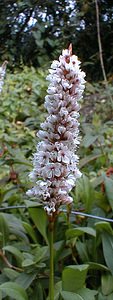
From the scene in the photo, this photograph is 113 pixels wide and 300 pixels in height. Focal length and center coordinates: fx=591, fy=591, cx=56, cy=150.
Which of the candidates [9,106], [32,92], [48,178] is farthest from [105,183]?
[32,92]

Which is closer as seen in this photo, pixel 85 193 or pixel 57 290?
pixel 57 290

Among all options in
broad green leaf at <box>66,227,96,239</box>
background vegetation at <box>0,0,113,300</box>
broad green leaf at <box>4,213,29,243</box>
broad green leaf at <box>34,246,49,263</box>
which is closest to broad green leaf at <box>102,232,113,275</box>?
background vegetation at <box>0,0,113,300</box>

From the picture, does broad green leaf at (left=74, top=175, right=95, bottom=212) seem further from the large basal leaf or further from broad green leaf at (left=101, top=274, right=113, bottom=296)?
the large basal leaf

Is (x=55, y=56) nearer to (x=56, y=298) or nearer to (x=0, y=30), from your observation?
(x=0, y=30)

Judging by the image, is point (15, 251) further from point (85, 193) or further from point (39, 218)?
point (85, 193)

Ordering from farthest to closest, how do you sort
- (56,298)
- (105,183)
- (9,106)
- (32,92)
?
(32,92), (9,106), (105,183), (56,298)

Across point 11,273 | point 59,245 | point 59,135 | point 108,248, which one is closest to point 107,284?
point 108,248
